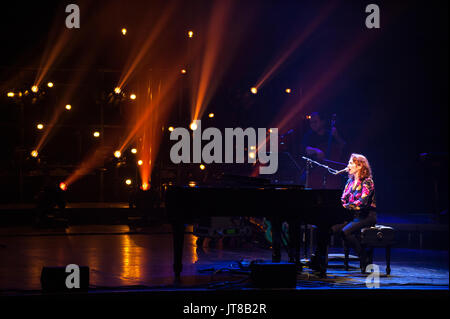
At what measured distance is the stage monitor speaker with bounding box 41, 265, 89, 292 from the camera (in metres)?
4.76

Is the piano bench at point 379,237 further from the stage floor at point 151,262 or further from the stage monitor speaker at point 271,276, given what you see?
the stage monitor speaker at point 271,276

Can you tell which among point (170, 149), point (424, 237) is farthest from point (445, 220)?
point (170, 149)

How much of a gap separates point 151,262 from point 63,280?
2.41 m

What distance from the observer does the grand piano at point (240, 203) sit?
5.92 meters

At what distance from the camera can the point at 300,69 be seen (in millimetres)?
11125

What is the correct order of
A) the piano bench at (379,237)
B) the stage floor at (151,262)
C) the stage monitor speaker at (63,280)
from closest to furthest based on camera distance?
the stage monitor speaker at (63,280) → the stage floor at (151,262) → the piano bench at (379,237)

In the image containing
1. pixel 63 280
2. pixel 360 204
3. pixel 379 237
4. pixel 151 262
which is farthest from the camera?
pixel 151 262

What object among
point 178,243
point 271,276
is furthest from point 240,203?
point 271,276

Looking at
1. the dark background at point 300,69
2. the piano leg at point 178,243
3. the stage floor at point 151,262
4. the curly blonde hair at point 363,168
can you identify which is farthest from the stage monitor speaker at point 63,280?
the dark background at point 300,69

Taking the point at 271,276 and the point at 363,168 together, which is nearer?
the point at 271,276

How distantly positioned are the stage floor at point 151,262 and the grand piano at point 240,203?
654 millimetres

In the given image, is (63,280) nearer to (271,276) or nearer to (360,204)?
(271,276)

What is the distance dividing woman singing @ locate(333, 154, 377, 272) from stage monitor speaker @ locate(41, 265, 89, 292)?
3.20 meters

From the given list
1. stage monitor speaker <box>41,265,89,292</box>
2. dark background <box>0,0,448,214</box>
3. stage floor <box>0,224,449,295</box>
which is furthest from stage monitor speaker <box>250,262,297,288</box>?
dark background <box>0,0,448,214</box>
